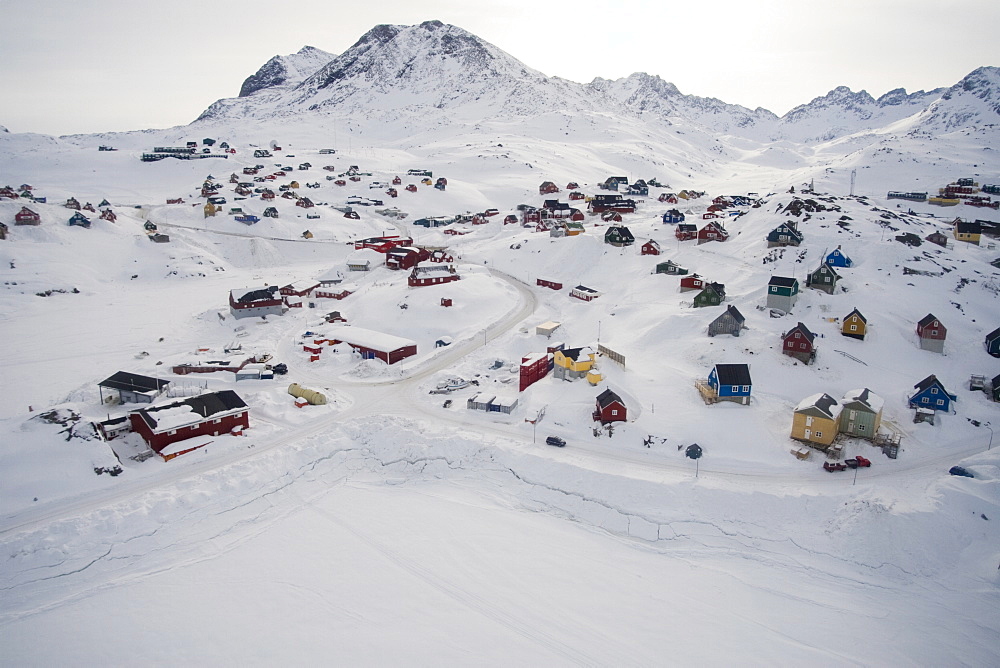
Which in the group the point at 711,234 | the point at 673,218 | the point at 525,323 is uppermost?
the point at 673,218

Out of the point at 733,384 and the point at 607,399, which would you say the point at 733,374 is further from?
the point at 607,399

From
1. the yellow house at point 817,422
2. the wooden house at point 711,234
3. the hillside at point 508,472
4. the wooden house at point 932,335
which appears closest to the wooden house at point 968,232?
the hillside at point 508,472

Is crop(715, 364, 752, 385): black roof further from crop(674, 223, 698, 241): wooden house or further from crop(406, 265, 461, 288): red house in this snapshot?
crop(674, 223, 698, 241): wooden house

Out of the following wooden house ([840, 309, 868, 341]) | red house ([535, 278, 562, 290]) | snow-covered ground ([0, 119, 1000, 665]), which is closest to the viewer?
snow-covered ground ([0, 119, 1000, 665])

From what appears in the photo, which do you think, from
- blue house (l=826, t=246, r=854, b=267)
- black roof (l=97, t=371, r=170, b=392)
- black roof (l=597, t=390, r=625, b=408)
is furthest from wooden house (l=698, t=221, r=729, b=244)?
black roof (l=97, t=371, r=170, b=392)

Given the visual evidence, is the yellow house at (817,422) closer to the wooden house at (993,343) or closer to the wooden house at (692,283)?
the wooden house at (993,343)

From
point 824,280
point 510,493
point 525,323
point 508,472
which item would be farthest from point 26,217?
point 824,280
